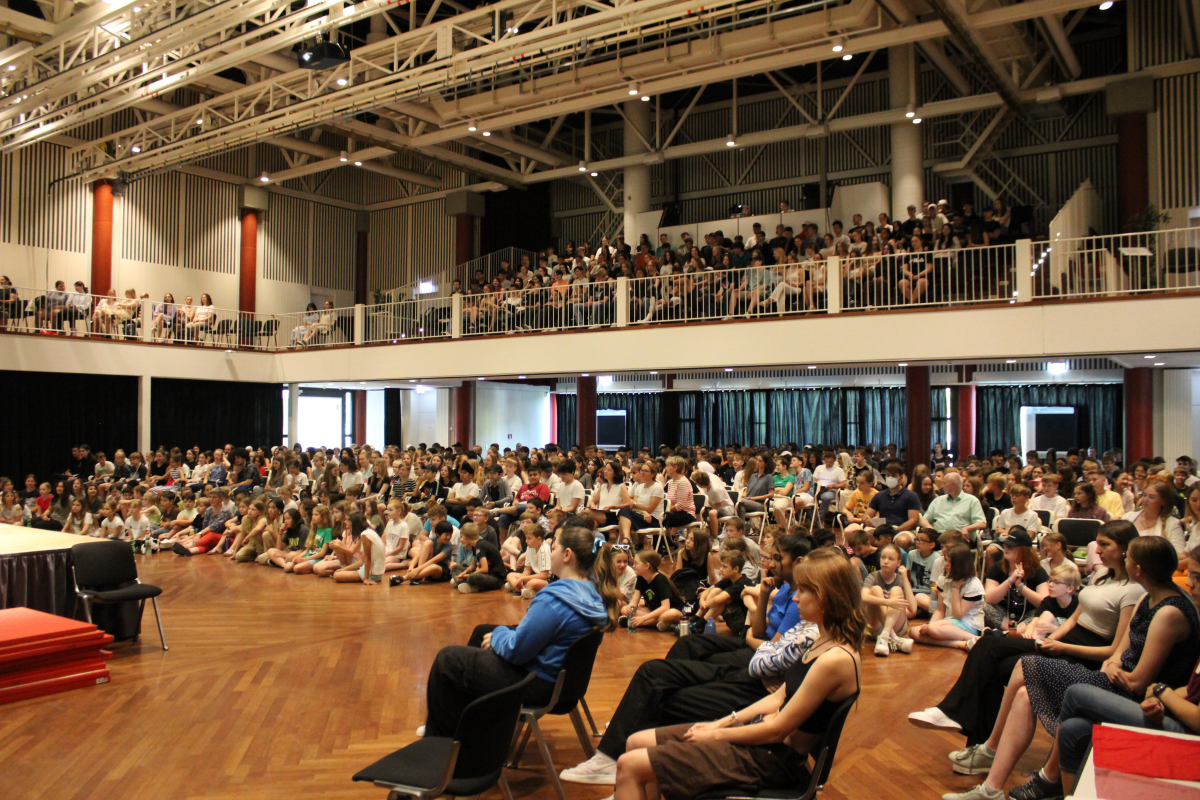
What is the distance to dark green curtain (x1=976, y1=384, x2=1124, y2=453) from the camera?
648 inches

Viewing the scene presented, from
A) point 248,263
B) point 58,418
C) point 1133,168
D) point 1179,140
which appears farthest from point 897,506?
point 248,263

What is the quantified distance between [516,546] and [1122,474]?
241 inches

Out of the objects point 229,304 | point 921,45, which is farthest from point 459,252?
point 921,45

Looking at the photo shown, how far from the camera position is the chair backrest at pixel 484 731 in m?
2.89

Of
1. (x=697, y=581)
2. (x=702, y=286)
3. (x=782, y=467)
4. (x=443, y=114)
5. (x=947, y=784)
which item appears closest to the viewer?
(x=947, y=784)

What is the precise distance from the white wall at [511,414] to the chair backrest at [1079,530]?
12.7 m

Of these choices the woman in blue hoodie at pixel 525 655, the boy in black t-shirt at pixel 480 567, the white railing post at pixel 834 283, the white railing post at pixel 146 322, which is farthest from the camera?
the white railing post at pixel 146 322

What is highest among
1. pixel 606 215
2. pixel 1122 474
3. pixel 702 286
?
pixel 606 215

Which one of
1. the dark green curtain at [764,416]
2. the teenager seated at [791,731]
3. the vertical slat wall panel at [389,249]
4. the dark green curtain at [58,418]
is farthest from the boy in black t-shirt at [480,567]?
the vertical slat wall panel at [389,249]

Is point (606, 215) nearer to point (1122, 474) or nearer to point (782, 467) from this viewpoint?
point (782, 467)

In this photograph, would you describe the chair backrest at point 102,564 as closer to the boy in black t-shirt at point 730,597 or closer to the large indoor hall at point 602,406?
the large indoor hall at point 602,406

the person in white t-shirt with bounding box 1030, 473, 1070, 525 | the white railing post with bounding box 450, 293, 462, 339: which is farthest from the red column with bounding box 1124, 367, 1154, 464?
the white railing post with bounding box 450, 293, 462, 339

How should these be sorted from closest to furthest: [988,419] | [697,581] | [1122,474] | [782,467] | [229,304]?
[697,581] → [1122,474] → [782,467] → [988,419] → [229,304]

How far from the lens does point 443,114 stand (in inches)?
645
